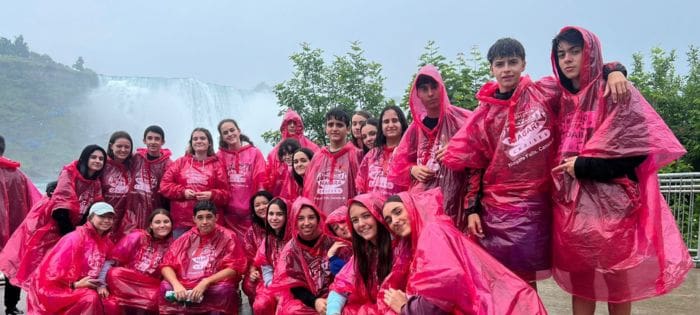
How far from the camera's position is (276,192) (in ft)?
16.5

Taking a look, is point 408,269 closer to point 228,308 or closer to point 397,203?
point 397,203

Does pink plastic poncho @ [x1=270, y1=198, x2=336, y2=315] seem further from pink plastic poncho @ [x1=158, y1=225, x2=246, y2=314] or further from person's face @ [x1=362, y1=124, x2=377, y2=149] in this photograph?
person's face @ [x1=362, y1=124, x2=377, y2=149]

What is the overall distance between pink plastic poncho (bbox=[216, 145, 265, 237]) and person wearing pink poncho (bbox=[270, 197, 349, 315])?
4.04 ft

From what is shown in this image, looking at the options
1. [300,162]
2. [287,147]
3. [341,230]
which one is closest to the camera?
[341,230]

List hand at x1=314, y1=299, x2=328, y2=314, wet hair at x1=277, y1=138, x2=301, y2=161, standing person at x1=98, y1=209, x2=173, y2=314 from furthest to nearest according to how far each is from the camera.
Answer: wet hair at x1=277, y1=138, x2=301, y2=161
standing person at x1=98, y1=209, x2=173, y2=314
hand at x1=314, y1=299, x2=328, y2=314

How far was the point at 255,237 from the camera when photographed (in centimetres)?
456

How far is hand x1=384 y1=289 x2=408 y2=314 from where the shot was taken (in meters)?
2.54

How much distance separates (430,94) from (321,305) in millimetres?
1400

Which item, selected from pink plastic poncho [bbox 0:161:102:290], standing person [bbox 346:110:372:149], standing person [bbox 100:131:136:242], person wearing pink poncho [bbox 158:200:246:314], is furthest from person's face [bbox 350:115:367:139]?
pink plastic poncho [bbox 0:161:102:290]

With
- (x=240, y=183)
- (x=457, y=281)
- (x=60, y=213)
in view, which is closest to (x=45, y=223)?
(x=60, y=213)

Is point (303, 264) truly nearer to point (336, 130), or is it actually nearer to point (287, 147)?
point (336, 130)

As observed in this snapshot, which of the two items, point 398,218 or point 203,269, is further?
point 203,269

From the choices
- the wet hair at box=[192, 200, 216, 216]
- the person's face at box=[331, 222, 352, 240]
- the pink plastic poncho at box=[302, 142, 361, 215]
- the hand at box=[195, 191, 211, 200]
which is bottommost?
the person's face at box=[331, 222, 352, 240]

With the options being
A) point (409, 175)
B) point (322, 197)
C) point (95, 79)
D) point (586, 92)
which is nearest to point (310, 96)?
point (322, 197)
